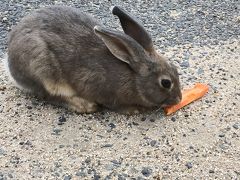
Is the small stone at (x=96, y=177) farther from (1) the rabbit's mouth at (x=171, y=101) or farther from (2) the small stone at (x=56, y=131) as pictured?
(1) the rabbit's mouth at (x=171, y=101)

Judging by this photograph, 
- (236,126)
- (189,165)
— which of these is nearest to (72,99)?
(189,165)

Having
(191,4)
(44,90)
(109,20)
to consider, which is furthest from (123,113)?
(191,4)

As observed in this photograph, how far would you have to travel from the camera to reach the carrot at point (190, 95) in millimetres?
5632

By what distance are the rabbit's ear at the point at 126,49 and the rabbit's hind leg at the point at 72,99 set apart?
0.66 metres

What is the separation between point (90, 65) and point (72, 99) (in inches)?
18.5

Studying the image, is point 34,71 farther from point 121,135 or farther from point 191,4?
point 191,4

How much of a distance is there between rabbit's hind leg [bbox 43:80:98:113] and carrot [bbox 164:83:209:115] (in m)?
0.82

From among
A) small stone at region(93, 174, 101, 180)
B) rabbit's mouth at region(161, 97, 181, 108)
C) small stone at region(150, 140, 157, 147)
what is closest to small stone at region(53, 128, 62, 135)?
small stone at region(93, 174, 101, 180)

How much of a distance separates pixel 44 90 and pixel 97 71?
25.2 inches

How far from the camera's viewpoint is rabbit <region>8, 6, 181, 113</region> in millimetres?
5402

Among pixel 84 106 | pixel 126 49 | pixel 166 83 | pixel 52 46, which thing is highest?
pixel 126 49

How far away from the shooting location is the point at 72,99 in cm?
569

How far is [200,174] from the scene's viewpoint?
16.2 feet

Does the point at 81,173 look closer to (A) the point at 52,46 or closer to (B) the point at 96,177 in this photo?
(B) the point at 96,177
